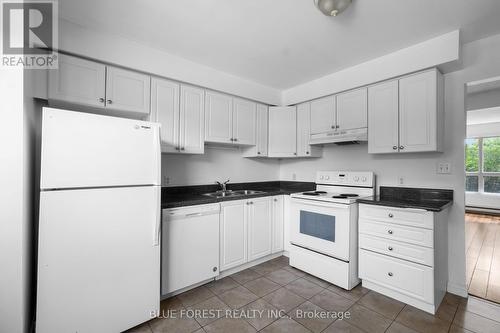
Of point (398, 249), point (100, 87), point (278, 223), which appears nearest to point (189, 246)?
point (278, 223)

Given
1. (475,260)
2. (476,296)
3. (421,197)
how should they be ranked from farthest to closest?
(475,260), (421,197), (476,296)

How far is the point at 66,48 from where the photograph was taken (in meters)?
1.91

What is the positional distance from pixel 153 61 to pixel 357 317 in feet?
10.3

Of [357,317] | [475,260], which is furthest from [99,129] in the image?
[475,260]

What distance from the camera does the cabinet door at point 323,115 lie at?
3.04m

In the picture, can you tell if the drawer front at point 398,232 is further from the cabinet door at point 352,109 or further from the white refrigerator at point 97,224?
the white refrigerator at point 97,224

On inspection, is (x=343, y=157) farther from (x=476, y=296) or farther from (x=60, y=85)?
(x=60, y=85)

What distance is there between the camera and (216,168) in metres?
3.26

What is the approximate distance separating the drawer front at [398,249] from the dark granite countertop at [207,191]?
1168mm

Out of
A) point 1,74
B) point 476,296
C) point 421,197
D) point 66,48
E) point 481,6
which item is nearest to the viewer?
point 1,74

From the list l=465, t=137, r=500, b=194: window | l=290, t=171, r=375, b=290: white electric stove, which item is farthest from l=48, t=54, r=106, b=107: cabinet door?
l=465, t=137, r=500, b=194: window

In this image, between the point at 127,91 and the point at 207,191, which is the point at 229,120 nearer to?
the point at 207,191

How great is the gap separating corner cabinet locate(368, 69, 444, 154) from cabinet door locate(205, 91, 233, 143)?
1.75m

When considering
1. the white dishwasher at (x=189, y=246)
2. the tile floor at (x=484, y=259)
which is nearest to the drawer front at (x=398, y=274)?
the tile floor at (x=484, y=259)
